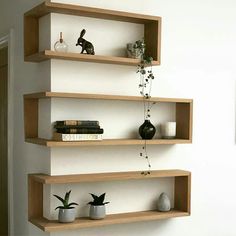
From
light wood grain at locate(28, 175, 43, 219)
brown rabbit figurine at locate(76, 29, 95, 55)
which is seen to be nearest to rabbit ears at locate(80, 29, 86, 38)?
brown rabbit figurine at locate(76, 29, 95, 55)

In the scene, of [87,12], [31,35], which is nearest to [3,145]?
[31,35]

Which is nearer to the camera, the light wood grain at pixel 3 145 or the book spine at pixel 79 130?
the book spine at pixel 79 130

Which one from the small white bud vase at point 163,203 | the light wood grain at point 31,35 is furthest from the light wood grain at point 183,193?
the light wood grain at point 31,35

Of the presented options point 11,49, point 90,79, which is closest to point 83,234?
point 90,79

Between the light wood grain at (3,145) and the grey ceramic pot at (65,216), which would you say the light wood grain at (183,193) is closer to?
the grey ceramic pot at (65,216)

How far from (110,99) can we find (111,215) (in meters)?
0.77

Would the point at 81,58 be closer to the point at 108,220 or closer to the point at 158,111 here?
the point at 158,111

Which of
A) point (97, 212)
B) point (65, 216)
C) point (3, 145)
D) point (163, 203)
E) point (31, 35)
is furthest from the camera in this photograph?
point (3, 145)

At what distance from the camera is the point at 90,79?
10.0ft

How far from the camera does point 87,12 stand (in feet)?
9.53

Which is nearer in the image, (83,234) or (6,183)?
(83,234)

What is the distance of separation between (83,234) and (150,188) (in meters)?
0.58

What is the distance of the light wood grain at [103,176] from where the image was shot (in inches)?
111

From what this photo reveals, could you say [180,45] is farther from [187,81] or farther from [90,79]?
[90,79]
